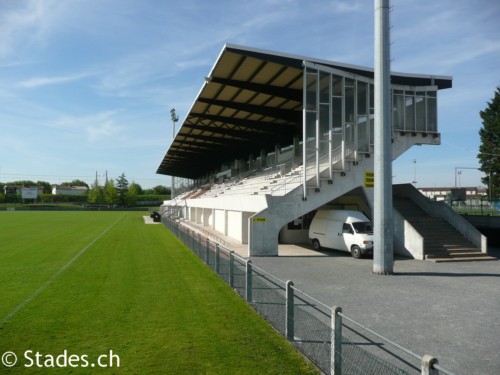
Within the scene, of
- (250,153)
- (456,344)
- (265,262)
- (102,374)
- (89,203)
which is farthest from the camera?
(89,203)

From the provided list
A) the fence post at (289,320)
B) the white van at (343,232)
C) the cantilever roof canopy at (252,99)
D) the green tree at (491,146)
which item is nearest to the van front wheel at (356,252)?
the white van at (343,232)

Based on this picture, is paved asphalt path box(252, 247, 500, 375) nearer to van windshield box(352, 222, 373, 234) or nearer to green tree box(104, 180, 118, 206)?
van windshield box(352, 222, 373, 234)

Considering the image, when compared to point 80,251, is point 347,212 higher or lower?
higher

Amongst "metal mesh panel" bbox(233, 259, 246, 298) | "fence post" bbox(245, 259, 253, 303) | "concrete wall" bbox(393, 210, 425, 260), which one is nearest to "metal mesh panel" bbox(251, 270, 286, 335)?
"fence post" bbox(245, 259, 253, 303)

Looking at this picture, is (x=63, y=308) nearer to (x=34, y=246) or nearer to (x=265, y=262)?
(x=265, y=262)

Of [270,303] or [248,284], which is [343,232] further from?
[270,303]

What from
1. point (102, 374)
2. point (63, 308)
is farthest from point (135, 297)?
point (102, 374)

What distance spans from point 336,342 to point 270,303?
3.73m

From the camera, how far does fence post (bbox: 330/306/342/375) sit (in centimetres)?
579

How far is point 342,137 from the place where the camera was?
21.8 meters

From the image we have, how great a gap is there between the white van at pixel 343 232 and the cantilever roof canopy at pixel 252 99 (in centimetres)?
772

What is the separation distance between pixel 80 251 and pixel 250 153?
89.3 ft

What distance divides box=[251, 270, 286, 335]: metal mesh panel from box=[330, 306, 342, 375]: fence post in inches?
88.6

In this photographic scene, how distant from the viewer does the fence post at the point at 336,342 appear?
19.0 ft
